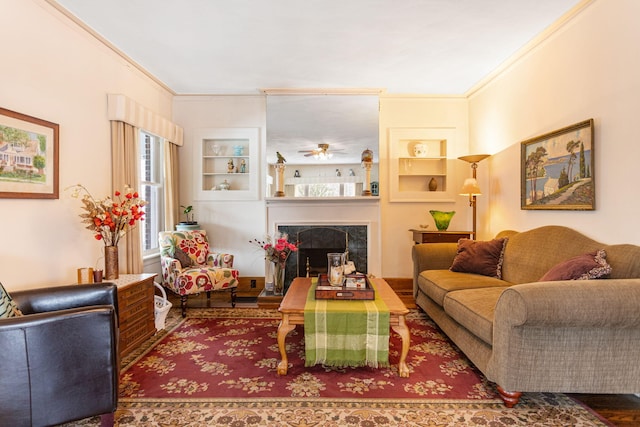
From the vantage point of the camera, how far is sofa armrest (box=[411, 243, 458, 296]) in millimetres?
3758

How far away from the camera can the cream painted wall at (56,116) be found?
236 centimetres

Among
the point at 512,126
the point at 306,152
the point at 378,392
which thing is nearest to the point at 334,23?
the point at 306,152

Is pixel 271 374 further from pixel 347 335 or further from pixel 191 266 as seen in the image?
pixel 191 266

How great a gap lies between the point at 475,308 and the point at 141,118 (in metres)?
3.71

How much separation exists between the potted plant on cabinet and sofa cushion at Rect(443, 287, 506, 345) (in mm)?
3209

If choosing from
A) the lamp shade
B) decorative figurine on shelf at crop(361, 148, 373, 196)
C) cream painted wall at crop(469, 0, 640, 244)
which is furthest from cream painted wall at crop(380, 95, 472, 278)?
cream painted wall at crop(469, 0, 640, 244)

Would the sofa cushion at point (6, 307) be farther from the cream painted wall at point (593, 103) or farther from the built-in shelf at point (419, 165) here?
the built-in shelf at point (419, 165)

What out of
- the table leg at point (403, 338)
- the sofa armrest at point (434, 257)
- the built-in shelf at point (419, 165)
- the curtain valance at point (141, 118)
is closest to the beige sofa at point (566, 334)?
the table leg at point (403, 338)

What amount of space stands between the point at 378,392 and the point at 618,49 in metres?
2.85

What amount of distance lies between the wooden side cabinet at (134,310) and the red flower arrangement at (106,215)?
397 millimetres

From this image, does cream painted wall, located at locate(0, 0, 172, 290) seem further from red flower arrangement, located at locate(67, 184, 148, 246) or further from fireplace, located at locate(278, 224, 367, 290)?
fireplace, located at locate(278, 224, 367, 290)

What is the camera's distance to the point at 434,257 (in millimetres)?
3781

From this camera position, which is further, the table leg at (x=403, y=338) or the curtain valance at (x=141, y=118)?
the curtain valance at (x=141, y=118)

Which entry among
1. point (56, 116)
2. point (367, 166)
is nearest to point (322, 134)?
point (367, 166)
